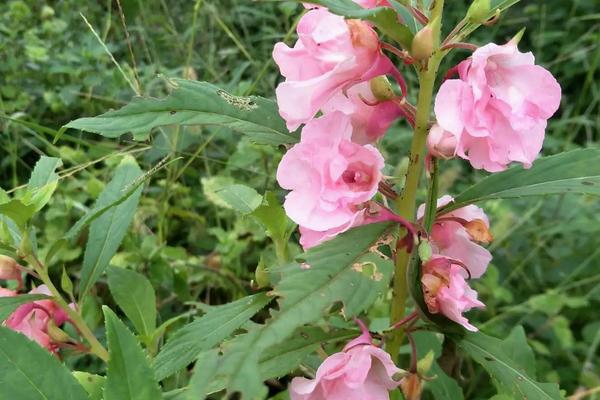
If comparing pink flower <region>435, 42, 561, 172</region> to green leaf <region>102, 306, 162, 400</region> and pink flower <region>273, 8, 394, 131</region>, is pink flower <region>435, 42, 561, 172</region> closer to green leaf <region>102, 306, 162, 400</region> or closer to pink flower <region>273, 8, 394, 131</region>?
pink flower <region>273, 8, 394, 131</region>

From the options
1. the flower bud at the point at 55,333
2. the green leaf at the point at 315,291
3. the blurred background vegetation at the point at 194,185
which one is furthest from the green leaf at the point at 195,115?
the blurred background vegetation at the point at 194,185

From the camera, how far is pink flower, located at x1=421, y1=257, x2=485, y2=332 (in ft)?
2.30

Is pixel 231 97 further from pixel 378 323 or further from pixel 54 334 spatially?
pixel 378 323

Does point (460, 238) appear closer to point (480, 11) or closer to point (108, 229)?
point (480, 11)

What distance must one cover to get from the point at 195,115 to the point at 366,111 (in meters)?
0.18

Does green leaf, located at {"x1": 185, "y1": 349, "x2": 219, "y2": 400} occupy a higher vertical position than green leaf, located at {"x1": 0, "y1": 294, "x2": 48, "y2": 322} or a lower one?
higher

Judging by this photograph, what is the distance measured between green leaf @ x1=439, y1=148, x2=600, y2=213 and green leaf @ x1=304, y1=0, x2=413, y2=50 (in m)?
0.20

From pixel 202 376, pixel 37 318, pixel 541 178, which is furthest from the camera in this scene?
pixel 37 318

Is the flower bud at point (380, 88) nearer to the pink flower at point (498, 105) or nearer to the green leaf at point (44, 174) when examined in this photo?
the pink flower at point (498, 105)

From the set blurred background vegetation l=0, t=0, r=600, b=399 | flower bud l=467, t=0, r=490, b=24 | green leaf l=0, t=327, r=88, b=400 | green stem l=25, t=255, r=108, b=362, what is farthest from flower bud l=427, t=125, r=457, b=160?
blurred background vegetation l=0, t=0, r=600, b=399

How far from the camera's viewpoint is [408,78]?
2.23 metres

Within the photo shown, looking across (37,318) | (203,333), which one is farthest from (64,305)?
(203,333)

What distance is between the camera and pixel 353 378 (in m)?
0.67

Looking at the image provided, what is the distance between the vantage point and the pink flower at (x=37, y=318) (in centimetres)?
87
